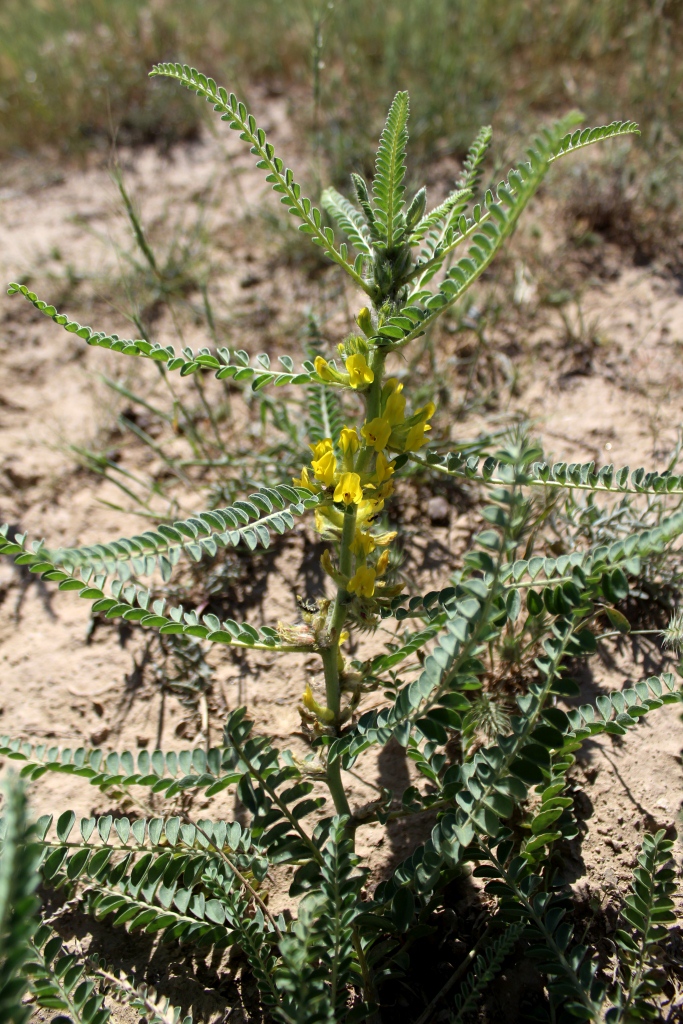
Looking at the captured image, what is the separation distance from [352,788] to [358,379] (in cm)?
122

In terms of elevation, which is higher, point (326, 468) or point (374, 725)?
point (326, 468)

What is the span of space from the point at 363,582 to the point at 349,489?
0.69 ft

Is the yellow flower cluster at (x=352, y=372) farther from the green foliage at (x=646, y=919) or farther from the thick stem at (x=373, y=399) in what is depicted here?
the green foliage at (x=646, y=919)

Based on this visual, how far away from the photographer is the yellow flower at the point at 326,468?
146 cm

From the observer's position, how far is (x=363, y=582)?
152cm

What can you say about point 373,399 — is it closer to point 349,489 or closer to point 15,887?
point 349,489

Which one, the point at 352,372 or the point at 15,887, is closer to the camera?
the point at 15,887

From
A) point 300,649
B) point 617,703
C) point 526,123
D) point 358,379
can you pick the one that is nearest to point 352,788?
point 300,649

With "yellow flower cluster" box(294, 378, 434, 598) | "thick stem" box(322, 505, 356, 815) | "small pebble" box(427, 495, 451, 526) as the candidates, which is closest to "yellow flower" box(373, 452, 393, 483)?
"yellow flower cluster" box(294, 378, 434, 598)

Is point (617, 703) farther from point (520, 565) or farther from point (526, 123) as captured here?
point (526, 123)

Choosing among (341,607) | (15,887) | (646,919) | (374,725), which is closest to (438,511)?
(341,607)

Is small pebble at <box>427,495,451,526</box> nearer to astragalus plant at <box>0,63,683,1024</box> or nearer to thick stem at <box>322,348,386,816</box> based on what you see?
astragalus plant at <box>0,63,683,1024</box>

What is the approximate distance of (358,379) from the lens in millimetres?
1447

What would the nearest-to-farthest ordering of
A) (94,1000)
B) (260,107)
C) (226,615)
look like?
(94,1000) → (226,615) → (260,107)
